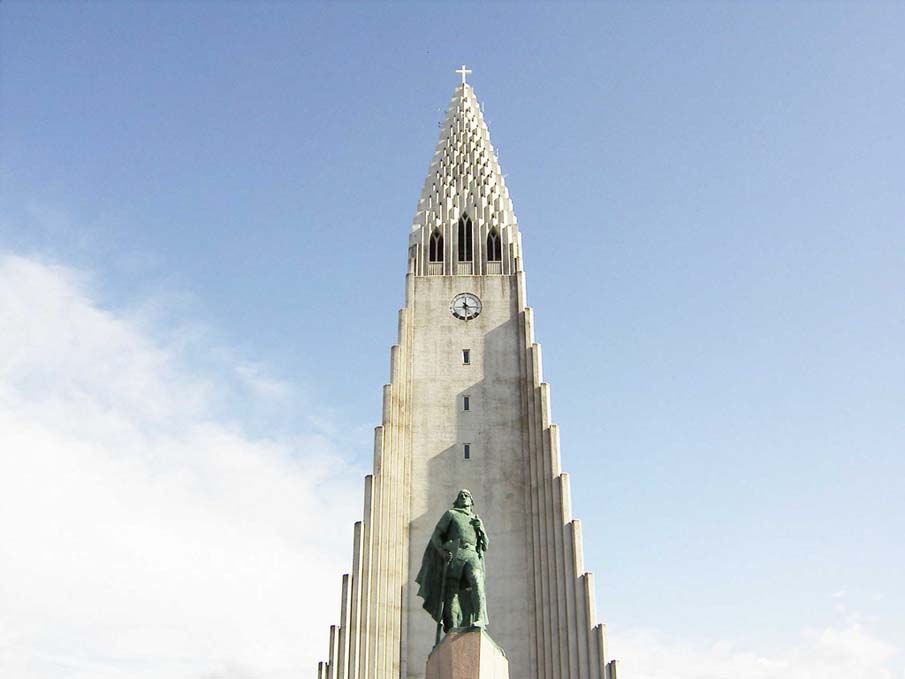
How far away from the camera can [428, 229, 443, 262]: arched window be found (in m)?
42.1

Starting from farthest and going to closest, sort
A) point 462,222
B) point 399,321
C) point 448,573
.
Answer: point 462,222 → point 399,321 → point 448,573

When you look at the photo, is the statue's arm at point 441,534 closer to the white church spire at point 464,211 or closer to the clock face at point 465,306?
the clock face at point 465,306

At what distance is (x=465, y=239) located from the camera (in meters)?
42.8

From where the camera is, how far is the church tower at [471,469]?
108 feet

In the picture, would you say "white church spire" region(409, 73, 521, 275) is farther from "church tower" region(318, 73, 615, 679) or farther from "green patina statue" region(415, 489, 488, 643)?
"green patina statue" region(415, 489, 488, 643)

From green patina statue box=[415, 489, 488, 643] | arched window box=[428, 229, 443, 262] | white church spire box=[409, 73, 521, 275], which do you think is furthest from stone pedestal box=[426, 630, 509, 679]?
arched window box=[428, 229, 443, 262]

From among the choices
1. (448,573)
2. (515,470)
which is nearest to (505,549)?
(515,470)

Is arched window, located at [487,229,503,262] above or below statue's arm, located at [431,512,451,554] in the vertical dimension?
above

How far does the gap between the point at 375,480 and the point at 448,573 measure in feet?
60.9

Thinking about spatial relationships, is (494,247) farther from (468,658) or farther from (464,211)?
(468,658)

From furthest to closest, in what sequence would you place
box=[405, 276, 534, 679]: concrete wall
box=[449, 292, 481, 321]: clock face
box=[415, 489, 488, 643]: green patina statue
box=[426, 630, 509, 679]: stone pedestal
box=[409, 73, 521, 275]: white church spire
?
box=[409, 73, 521, 275]: white church spire, box=[449, 292, 481, 321]: clock face, box=[405, 276, 534, 679]: concrete wall, box=[415, 489, 488, 643]: green patina statue, box=[426, 630, 509, 679]: stone pedestal

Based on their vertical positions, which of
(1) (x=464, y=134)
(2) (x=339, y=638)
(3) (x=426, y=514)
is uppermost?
(1) (x=464, y=134)

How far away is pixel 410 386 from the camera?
3819cm

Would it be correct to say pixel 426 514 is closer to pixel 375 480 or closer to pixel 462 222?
pixel 375 480
